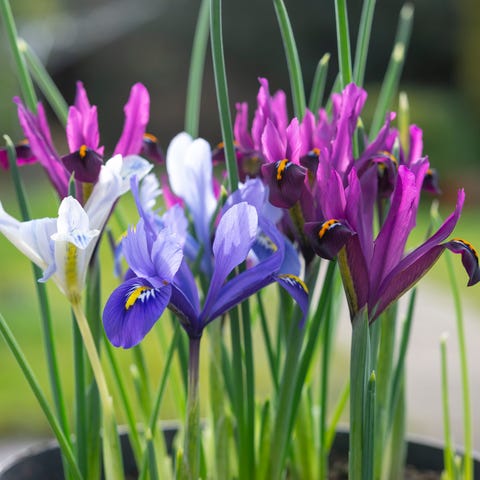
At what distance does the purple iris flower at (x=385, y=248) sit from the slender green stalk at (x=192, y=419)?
13 centimetres

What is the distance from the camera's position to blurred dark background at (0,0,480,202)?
24.7 feet

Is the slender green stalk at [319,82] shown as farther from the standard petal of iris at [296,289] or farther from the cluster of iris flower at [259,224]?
the standard petal of iris at [296,289]

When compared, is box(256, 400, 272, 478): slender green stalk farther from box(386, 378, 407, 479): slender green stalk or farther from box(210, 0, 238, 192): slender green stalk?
box(210, 0, 238, 192): slender green stalk

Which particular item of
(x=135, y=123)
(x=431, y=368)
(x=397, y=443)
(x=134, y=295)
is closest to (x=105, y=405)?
(x=134, y=295)

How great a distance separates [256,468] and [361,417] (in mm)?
215

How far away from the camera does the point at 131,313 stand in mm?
627

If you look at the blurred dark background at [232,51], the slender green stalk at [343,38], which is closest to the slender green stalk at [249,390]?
the slender green stalk at [343,38]

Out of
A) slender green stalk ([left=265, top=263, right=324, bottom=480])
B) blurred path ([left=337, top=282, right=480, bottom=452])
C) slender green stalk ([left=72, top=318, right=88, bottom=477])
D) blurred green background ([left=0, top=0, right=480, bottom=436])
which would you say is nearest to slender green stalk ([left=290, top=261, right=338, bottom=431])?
slender green stalk ([left=265, top=263, right=324, bottom=480])

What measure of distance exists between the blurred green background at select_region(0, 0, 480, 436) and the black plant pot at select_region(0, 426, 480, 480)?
4.59m

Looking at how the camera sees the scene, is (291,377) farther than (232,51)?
No

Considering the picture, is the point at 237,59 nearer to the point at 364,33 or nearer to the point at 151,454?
the point at 364,33

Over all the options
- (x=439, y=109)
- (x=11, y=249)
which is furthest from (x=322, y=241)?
(x=439, y=109)

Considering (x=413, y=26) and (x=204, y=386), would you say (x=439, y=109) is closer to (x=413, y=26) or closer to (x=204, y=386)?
(x=413, y=26)

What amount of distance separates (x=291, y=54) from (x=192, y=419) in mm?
353
